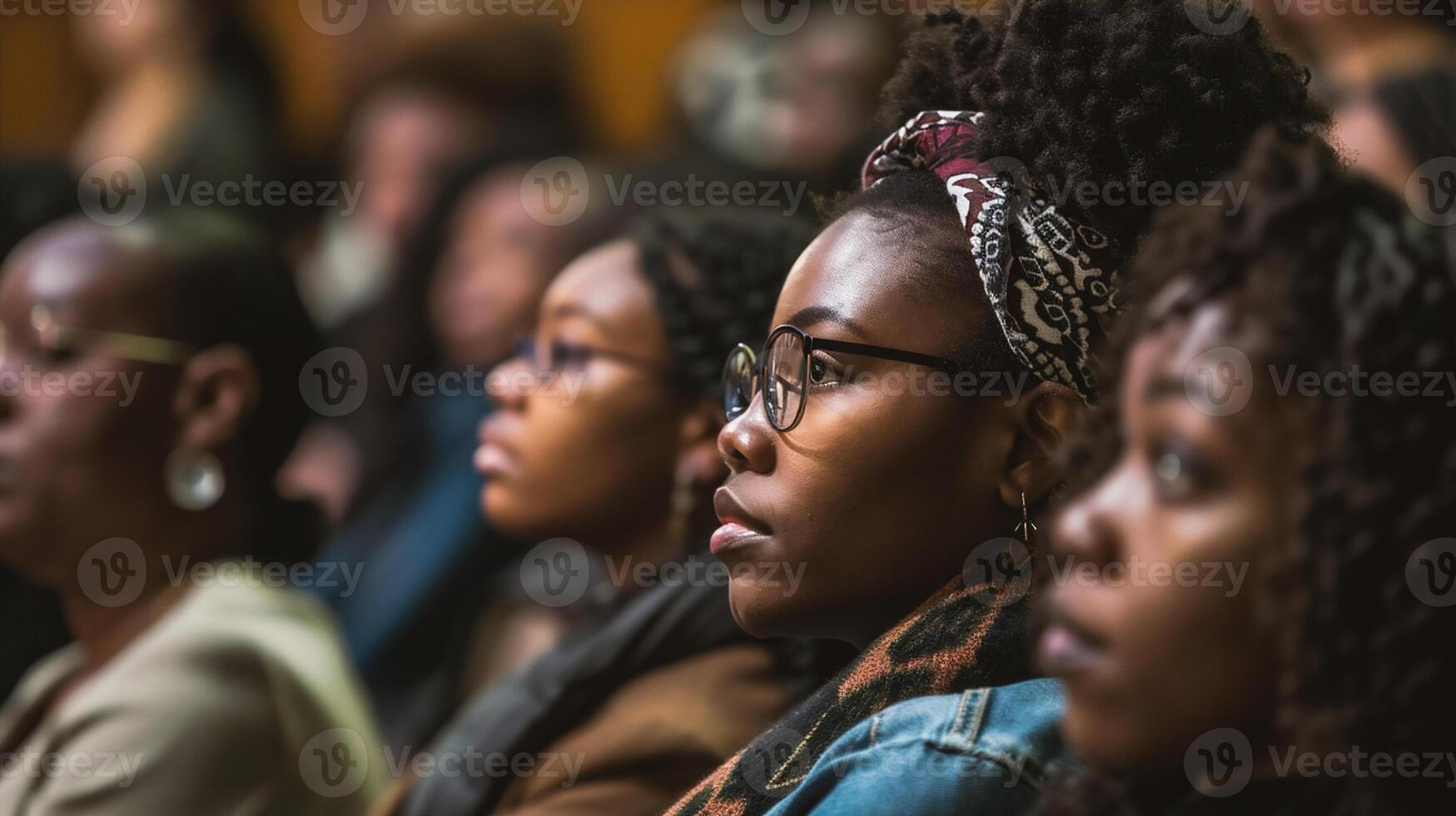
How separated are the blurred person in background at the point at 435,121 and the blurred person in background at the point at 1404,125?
9.10 ft

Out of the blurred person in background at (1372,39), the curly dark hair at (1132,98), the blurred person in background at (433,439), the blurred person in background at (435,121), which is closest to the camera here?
the curly dark hair at (1132,98)

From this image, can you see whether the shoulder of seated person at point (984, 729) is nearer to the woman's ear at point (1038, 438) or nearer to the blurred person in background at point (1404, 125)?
the woman's ear at point (1038, 438)

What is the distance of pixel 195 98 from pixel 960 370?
13.4ft

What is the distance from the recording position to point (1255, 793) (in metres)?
1.07

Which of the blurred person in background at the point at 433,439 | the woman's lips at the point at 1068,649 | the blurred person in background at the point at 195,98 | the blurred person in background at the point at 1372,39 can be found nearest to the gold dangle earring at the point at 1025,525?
the woman's lips at the point at 1068,649

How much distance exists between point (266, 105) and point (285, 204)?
48 cm

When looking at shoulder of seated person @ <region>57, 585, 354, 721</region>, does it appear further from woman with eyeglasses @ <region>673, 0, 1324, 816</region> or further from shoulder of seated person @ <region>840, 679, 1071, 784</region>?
shoulder of seated person @ <region>840, 679, 1071, 784</region>

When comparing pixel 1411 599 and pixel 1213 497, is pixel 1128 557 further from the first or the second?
pixel 1411 599

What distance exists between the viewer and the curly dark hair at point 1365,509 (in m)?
0.98

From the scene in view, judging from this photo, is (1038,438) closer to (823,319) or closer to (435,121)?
(823,319)

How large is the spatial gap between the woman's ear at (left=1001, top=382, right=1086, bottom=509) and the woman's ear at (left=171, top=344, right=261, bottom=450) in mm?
1504

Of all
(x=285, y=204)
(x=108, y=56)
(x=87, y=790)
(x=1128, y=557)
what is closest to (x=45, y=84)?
(x=108, y=56)

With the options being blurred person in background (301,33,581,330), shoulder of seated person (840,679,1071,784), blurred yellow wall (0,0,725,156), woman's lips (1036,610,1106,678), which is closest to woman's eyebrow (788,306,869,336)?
shoulder of seated person (840,679,1071,784)

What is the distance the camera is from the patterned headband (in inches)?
58.2
